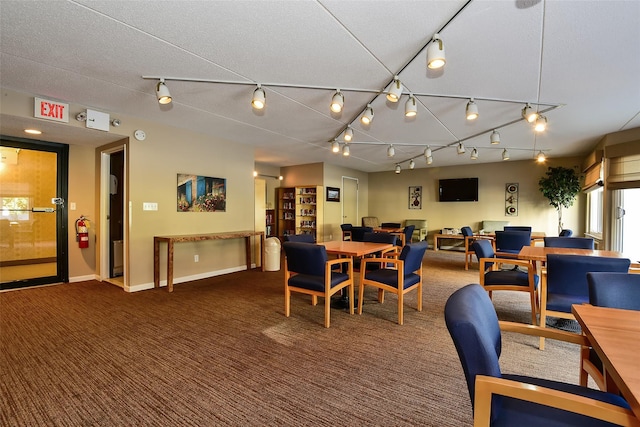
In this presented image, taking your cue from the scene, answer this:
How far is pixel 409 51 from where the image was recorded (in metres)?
2.58

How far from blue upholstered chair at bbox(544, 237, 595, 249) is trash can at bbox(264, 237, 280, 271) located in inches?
178

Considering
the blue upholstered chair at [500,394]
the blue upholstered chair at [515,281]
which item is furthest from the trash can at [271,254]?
the blue upholstered chair at [500,394]

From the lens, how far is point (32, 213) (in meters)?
4.78

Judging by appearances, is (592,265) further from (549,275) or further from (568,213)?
(568,213)

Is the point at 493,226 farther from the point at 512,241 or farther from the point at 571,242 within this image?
the point at 571,242

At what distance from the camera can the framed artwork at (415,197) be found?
32.4ft

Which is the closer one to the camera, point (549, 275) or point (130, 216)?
point (549, 275)

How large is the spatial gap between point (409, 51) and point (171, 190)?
4.15 m

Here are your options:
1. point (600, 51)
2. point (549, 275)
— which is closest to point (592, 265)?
point (549, 275)

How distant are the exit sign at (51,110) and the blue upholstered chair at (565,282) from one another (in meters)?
5.70

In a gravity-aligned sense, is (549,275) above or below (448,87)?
below

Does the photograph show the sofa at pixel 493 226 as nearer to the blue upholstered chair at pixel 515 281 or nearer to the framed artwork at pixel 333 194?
the framed artwork at pixel 333 194

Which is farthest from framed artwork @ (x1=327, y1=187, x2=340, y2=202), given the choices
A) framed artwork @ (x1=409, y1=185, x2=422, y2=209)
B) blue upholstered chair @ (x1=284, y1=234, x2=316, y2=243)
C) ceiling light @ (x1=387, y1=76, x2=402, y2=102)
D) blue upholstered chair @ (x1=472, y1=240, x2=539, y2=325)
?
ceiling light @ (x1=387, y1=76, x2=402, y2=102)

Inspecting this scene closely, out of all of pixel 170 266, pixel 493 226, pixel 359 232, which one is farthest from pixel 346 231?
pixel 170 266
